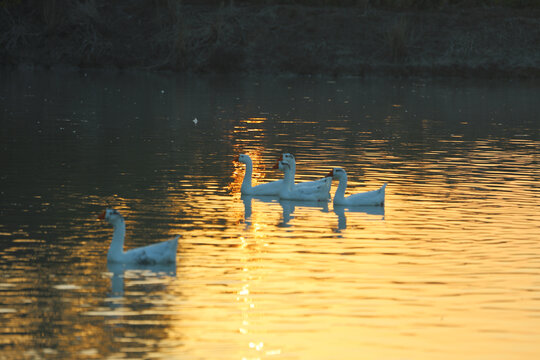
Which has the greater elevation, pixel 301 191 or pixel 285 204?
pixel 301 191

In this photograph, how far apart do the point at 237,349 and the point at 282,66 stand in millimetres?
61427

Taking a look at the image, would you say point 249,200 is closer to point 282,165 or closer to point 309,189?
point 282,165

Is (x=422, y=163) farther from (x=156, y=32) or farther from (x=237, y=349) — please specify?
(x=156, y=32)

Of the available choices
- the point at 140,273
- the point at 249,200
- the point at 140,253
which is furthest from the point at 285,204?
the point at 140,273

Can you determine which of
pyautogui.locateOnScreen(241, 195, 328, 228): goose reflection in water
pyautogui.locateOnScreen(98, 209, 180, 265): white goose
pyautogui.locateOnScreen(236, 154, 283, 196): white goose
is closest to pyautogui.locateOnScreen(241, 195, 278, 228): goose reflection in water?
pyautogui.locateOnScreen(241, 195, 328, 228): goose reflection in water

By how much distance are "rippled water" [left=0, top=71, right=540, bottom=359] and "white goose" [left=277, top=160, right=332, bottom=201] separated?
1.09ft

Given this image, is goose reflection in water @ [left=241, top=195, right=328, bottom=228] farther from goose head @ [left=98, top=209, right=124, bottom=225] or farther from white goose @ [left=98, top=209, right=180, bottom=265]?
white goose @ [left=98, top=209, right=180, bottom=265]

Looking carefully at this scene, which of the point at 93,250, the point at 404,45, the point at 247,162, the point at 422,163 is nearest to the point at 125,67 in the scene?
the point at 404,45

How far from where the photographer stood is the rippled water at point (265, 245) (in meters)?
11.7

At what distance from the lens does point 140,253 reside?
1498 cm

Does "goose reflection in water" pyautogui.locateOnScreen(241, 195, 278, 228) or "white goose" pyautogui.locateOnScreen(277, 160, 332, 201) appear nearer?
"goose reflection in water" pyautogui.locateOnScreen(241, 195, 278, 228)

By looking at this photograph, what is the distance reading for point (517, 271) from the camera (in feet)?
49.7

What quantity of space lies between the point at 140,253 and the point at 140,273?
16.7 inches

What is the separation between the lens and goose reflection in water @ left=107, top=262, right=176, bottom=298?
1395cm
